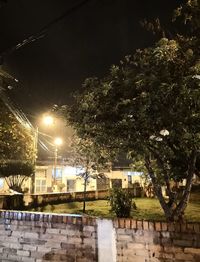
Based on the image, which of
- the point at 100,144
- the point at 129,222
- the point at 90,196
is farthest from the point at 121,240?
the point at 90,196

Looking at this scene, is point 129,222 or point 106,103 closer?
point 129,222

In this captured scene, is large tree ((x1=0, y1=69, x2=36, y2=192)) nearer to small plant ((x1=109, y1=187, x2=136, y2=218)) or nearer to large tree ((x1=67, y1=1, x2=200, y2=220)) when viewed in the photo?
small plant ((x1=109, y1=187, x2=136, y2=218))

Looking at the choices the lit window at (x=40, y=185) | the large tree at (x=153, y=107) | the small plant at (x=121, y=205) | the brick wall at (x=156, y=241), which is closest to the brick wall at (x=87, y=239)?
the brick wall at (x=156, y=241)

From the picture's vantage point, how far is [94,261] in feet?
18.6

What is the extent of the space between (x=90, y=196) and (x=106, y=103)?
11477 millimetres

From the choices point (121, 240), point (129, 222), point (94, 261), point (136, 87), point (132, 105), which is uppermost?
point (136, 87)

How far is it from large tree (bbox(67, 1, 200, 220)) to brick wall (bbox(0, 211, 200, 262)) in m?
1.33

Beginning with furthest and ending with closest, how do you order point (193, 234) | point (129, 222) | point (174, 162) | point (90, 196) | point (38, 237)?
point (90, 196) → point (174, 162) → point (38, 237) → point (129, 222) → point (193, 234)

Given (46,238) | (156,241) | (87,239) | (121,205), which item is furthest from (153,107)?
(121,205)

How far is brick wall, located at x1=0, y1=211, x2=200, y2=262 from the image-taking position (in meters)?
4.99

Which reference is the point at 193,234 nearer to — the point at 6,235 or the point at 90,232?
the point at 90,232

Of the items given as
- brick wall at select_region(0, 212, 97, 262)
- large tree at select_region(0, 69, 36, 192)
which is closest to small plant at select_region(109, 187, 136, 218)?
brick wall at select_region(0, 212, 97, 262)

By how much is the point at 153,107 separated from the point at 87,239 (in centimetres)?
306

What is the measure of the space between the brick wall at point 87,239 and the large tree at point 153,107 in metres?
1.33
